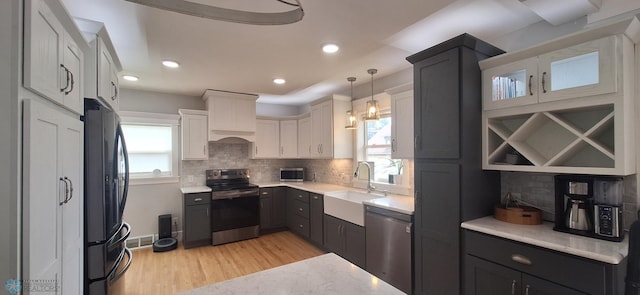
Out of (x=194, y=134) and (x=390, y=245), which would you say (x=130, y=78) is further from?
(x=390, y=245)

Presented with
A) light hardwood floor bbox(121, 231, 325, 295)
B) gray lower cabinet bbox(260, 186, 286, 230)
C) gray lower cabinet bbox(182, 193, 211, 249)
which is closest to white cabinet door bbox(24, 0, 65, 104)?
light hardwood floor bbox(121, 231, 325, 295)

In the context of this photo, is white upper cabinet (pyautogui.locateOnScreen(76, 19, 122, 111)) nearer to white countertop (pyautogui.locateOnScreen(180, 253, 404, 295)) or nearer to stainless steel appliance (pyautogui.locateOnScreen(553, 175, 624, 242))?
white countertop (pyautogui.locateOnScreen(180, 253, 404, 295))

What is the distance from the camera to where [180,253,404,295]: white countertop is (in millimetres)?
998

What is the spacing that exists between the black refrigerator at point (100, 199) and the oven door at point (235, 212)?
219 centimetres

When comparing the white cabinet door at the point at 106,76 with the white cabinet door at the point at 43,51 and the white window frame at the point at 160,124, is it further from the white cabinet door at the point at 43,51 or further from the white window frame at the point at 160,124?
the white window frame at the point at 160,124

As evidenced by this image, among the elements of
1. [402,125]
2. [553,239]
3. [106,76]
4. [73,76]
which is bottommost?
[553,239]

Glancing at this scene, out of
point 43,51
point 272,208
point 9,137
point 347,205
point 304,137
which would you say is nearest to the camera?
point 9,137

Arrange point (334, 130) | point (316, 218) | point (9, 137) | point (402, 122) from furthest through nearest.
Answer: point (334, 130) < point (316, 218) < point (402, 122) < point (9, 137)

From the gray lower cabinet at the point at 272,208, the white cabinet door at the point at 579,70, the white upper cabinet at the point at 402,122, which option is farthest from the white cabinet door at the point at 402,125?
the gray lower cabinet at the point at 272,208

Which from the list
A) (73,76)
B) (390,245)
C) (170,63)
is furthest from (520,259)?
(170,63)

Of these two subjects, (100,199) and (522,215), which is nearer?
(100,199)

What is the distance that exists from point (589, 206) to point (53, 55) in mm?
3202

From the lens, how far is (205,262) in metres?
3.52

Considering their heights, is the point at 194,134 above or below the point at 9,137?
above
